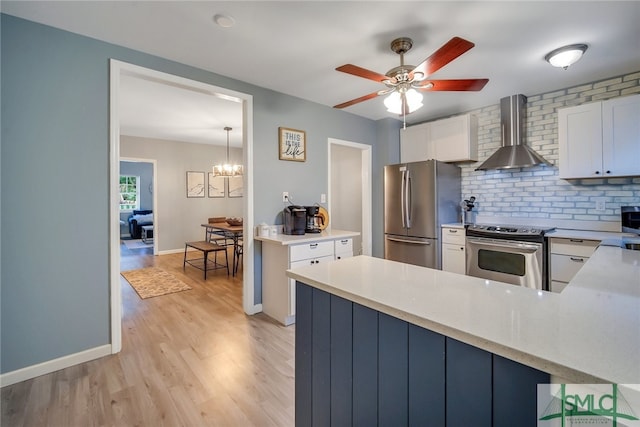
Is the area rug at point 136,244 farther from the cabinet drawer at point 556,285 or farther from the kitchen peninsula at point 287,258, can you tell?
the cabinet drawer at point 556,285

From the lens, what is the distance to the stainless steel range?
282 centimetres

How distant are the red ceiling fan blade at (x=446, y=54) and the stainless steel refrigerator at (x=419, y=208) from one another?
1.89 meters

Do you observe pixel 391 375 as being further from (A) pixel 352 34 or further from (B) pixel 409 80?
(A) pixel 352 34

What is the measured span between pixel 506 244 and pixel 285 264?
228 cm

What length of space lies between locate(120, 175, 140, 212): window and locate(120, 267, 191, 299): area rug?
566 cm

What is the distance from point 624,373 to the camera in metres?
0.53

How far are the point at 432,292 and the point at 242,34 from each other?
222cm

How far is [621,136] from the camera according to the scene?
2656 mm

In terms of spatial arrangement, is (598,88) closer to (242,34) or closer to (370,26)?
(370,26)

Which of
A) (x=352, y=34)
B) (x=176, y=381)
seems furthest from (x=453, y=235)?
(x=176, y=381)

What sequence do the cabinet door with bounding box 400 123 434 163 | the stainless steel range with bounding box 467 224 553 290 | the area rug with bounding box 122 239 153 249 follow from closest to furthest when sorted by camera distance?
the stainless steel range with bounding box 467 224 553 290, the cabinet door with bounding box 400 123 434 163, the area rug with bounding box 122 239 153 249

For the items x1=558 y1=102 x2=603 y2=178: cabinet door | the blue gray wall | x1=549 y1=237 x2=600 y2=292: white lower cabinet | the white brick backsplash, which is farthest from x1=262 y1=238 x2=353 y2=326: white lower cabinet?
x1=558 y1=102 x2=603 y2=178: cabinet door

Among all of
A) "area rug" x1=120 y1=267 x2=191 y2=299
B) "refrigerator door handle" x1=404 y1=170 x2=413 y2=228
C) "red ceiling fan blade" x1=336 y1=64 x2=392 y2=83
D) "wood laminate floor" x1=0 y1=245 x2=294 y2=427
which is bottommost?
"wood laminate floor" x1=0 y1=245 x2=294 y2=427

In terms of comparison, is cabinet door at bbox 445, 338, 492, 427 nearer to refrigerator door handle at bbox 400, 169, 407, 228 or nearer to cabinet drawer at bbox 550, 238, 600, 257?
cabinet drawer at bbox 550, 238, 600, 257
